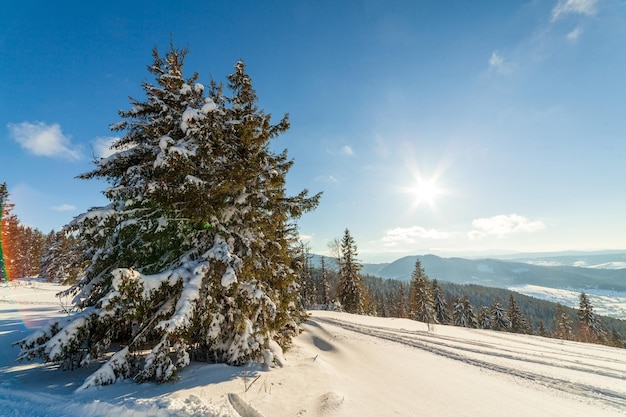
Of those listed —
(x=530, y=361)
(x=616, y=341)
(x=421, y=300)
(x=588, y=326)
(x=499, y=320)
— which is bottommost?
(x=616, y=341)

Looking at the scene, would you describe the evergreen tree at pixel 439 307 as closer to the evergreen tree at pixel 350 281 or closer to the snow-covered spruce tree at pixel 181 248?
the evergreen tree at pixel 350 281

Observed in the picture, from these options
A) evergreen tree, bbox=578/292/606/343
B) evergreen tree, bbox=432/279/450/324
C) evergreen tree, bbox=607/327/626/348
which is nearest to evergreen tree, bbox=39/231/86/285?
evergreen tree, bbox=432/279/450/324

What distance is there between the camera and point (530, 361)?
11.3 metres

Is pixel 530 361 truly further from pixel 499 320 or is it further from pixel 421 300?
pixel 499 320

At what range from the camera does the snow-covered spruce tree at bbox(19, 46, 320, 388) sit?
23.1ft

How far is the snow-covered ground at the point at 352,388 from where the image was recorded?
5.80 metres

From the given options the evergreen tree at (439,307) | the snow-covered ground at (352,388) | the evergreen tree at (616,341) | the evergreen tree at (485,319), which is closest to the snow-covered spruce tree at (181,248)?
the snow-covered ground at (352,388)

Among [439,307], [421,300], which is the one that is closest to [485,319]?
[439,307]

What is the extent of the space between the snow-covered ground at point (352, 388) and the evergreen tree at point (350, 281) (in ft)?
91.1

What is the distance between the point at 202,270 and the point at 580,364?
50.1ft

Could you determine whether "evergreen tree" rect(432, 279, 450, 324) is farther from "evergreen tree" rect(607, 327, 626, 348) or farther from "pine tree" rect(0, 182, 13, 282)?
"pine tree" rect(0, 182, 13, 282)

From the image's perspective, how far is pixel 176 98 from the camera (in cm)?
951

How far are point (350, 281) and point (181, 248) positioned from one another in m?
34.3

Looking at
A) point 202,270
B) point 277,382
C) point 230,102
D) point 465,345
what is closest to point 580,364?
point 465,345
